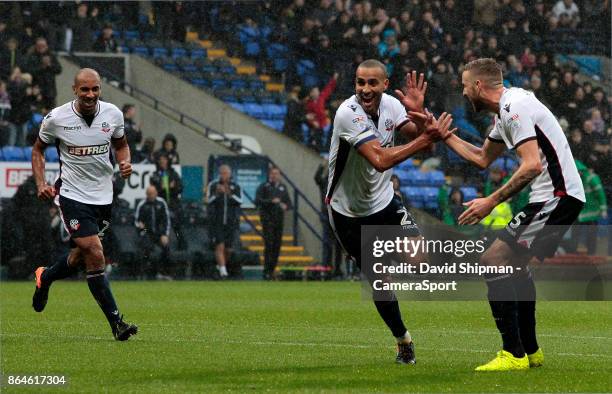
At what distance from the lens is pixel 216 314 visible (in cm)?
1448

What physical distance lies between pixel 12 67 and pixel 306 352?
15160mm

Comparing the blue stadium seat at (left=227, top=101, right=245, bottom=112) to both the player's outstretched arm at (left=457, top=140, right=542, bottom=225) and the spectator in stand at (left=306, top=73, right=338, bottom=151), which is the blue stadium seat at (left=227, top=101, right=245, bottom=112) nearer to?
the spectator in stand at (left=306, top=73, right=338, bottom=151)

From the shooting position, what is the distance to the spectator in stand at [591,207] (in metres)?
21.8

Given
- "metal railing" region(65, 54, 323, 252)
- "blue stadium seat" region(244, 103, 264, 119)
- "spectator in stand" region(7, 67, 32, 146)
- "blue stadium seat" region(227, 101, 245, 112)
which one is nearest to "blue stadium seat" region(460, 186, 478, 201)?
"metal railing" region(65, 54, 323, 252)

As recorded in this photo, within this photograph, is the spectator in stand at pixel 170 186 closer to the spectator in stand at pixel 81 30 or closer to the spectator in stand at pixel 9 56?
the spectator in stand at pixel 9 56

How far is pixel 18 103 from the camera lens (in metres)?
23.2

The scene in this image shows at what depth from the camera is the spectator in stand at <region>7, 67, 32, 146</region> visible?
2316 centimetres

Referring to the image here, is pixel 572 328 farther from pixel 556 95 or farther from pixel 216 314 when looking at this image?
pixel 556 95

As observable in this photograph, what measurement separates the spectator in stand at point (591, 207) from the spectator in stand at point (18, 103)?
942 cm

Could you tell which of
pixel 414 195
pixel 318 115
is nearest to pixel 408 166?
pixel 414 195

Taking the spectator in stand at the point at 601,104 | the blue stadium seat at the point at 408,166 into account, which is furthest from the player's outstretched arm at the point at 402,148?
the spectator in stand at the point at 601,104

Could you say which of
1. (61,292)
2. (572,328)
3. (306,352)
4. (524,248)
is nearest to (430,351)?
(306,352)

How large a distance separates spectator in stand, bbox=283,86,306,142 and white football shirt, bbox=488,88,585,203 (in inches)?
694

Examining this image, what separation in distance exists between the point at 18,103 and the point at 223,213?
13.2 ft
